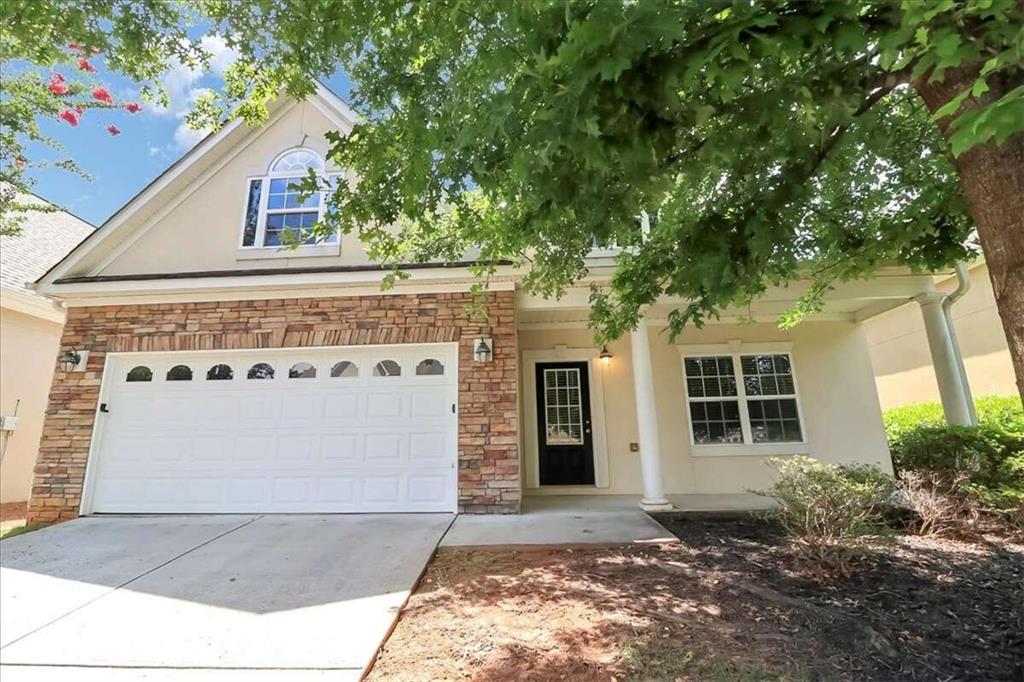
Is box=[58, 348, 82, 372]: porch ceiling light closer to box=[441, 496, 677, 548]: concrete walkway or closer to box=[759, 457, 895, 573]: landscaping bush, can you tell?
box=[441, 496, 677, 548]: concrete walkway

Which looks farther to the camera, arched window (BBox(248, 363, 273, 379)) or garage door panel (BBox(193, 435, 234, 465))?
arched window (BBox(248, 363, 273, 379))

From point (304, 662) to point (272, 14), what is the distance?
14.6 ft

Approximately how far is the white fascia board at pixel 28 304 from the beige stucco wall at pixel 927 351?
52.0 feet

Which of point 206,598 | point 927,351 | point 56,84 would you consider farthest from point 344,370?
point 927,351

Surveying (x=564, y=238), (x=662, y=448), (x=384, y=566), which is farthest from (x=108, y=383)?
(x=662, y=448)

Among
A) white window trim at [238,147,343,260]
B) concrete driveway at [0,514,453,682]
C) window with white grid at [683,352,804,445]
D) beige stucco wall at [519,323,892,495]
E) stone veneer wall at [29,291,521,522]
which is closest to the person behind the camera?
concrete driveway at [0,514,453,682]

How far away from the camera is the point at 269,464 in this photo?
21.7ft

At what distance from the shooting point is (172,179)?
736 cm

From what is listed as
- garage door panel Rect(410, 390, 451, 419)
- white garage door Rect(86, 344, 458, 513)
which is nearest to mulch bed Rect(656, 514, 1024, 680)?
garage door panel Rect(410, 390, 451, 419)

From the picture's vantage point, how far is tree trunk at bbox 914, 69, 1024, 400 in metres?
2.15

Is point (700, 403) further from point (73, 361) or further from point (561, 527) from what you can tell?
point (73, 361)

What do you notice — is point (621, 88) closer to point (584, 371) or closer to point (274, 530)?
point (274, 530)

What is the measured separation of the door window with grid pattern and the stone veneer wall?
→ 2053mm

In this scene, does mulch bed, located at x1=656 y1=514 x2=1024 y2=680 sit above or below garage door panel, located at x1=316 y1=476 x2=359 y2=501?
below
